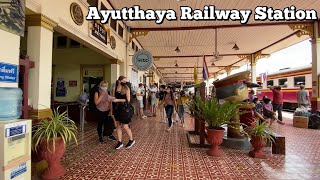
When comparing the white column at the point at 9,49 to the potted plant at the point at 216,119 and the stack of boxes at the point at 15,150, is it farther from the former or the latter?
the potted plant at the point at 216,119

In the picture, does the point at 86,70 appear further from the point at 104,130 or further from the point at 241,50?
the point at 241,50

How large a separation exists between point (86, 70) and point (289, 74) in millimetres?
11085

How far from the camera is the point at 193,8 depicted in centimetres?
648

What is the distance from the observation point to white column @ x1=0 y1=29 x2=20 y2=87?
2.58 meters

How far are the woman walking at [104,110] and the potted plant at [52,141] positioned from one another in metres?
1.73

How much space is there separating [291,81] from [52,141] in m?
13.3

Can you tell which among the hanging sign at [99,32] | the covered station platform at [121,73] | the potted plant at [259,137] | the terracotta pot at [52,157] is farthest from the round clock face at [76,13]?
the potted plant at [259,137]

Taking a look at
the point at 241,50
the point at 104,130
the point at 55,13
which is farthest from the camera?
the point at 241,50

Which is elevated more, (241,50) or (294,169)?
(241,50)

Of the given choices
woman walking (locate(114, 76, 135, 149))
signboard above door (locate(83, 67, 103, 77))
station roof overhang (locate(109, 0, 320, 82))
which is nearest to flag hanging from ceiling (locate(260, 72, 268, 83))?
station roof overhang (locate(109, 0, 320, 82))

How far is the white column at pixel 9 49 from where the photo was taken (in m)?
2.58

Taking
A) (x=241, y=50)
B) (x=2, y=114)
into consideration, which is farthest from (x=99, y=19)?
(x=241, y=50)

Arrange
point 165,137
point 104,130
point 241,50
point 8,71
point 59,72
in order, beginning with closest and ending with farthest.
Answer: point 8,71, point 104,130, point 165,137, point 59,72, point 241,50

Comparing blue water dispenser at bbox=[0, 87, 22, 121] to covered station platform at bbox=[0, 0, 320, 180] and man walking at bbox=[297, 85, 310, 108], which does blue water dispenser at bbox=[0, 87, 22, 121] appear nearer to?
covered station platform at bbox=[0, 0, 320, 180]
